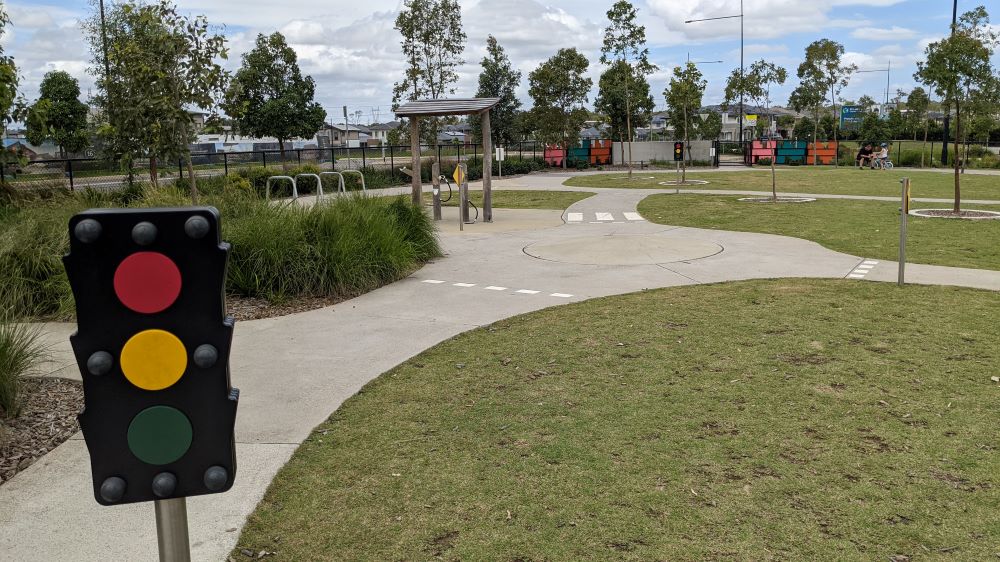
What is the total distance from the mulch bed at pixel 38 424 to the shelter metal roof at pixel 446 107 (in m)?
12.5

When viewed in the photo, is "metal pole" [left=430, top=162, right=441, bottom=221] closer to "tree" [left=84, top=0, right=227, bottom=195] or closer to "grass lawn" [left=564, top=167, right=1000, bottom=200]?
"tree" [left=84, top=0, right=227, bottom=195]

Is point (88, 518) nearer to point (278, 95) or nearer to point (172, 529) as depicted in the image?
point (172, 529)

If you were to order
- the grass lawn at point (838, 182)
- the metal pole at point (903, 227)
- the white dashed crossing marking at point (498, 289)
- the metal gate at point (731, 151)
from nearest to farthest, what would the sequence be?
1. the metal pole at point (903, 227)
2. the white dashed crossing marking at point (498, 289)
3. the grass lawn at point (838, 182)
4. the metal gate at point (731, 151)

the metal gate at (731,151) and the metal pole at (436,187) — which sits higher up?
the metal gate at (731,151)

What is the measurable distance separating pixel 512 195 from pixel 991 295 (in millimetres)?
17732

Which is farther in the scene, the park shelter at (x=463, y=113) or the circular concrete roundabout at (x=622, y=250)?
the park shelter at (x=463, y=113)

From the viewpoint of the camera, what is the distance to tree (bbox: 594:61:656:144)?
136ft

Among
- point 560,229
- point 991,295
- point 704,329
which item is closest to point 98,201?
point 560,229

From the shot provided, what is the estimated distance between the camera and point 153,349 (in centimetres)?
170

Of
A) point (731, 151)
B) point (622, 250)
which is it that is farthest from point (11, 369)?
point (731, 151)

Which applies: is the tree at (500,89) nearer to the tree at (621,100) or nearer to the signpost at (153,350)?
the tree at (621,100)

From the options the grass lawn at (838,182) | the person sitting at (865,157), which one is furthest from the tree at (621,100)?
the person sitting at (865,157)

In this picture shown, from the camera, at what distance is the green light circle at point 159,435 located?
5.73ft

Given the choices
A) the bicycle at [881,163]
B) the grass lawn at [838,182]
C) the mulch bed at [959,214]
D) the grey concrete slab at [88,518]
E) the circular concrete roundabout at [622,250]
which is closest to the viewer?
the grey concrete slab at [88,518]
